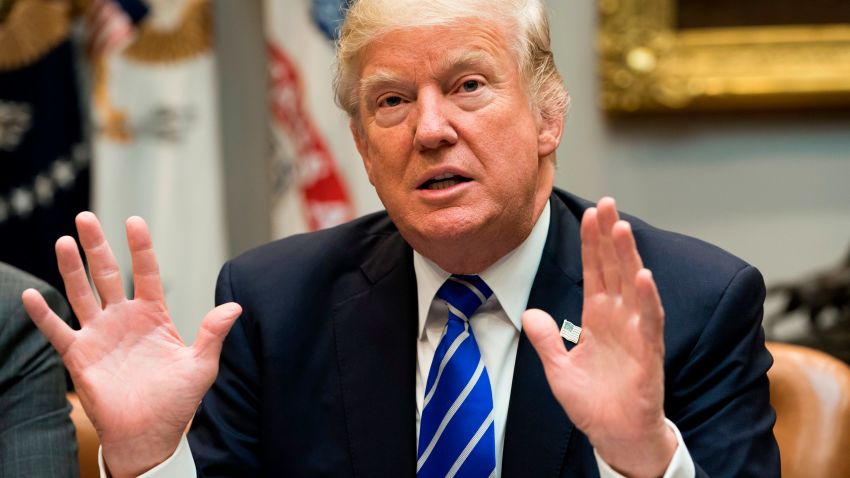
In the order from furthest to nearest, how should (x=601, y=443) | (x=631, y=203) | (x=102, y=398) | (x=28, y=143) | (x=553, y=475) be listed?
(x=631, y=203) < (x=28, y=143) < (x=553, y=475) < (x=102, y=398) < (x=601, y=443)

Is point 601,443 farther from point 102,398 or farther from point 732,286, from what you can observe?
point 102,398

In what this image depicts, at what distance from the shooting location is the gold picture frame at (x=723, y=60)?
413cm

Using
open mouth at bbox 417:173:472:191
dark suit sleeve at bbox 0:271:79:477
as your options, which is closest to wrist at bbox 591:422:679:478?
open mouth at bbox 417:173:472:191

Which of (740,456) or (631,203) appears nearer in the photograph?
(740,456)

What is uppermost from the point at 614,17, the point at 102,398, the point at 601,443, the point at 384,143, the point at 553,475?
the point at 614,17

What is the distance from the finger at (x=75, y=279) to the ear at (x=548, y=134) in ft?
2.99

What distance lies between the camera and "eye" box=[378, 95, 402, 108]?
2.23m

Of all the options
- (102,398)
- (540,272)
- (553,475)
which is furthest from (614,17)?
(102,398)

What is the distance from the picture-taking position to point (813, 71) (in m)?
4.13

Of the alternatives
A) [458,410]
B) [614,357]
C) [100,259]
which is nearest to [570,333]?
[458,410]

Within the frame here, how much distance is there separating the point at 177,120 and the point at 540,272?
2.16m

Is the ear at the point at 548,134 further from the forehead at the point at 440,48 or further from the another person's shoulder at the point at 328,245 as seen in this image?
the another person's shoulder at the point at 328,245

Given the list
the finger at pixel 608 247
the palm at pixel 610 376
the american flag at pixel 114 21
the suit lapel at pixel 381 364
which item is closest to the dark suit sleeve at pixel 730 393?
the palm at pixel 610 376

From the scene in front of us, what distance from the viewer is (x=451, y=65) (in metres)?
2.14
